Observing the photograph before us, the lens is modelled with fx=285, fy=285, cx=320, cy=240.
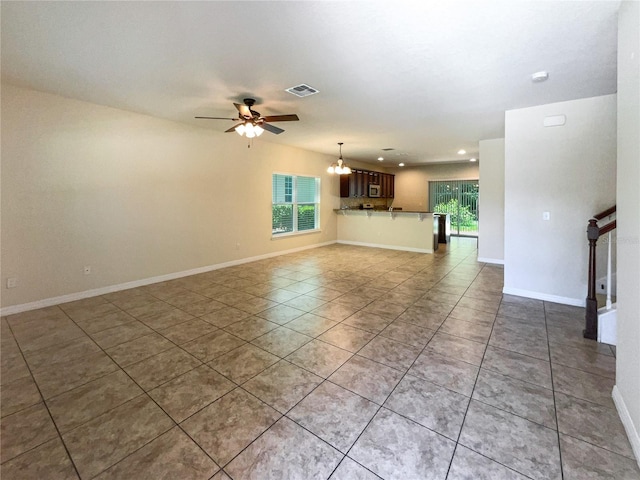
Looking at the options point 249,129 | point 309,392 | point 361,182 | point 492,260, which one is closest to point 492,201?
point 492,260

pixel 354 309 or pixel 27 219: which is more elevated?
pixel 27 219

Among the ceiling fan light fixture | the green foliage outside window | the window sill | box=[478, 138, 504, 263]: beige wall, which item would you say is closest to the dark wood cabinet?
A: the window sill

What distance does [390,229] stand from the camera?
7.91 m

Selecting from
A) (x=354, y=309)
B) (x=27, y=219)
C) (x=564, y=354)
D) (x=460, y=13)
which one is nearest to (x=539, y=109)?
(x=460, y=13)

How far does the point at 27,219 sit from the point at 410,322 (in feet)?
15.7

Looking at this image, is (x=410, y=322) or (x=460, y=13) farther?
(x=410, y=322)

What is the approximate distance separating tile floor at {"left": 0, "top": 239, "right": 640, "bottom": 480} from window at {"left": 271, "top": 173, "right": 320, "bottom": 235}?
11.8 feet

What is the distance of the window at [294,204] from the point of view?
7.02 m

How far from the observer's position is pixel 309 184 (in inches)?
316

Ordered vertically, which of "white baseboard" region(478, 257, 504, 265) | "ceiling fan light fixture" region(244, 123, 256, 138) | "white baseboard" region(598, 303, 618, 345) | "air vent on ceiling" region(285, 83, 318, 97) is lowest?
"white baseboard" region(598, 303, 618, 345)

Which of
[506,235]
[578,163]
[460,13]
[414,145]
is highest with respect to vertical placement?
[414,145]

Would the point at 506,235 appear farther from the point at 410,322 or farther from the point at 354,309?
the point at 354,309

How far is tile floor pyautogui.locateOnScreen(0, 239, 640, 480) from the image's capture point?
1.49 m

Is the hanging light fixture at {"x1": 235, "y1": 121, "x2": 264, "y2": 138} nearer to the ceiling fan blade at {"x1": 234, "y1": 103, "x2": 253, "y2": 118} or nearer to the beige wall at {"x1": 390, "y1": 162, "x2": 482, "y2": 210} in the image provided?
the ceiling fan blade at {"x1": 234, "y1": 103, "x2": 253, "y2": 118}
